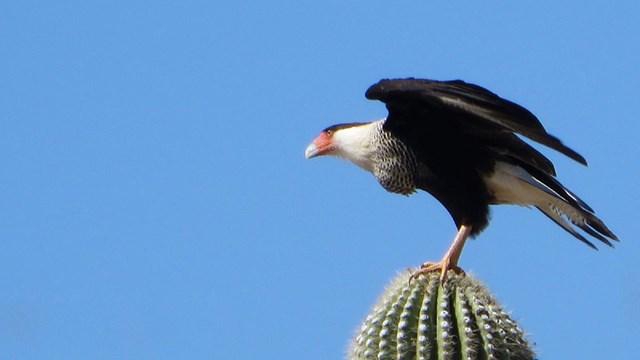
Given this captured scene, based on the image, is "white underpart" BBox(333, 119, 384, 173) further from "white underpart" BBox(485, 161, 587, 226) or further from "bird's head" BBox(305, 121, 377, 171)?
"white underpart" BBox(485, 161, 587, 226)

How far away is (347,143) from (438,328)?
3.01 metres

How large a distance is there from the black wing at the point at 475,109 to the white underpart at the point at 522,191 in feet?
0.30

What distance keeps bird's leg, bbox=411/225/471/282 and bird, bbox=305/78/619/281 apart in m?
0.01

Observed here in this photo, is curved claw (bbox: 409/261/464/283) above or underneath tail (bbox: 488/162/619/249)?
underneath

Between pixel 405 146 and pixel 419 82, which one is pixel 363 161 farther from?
pixel 419 82

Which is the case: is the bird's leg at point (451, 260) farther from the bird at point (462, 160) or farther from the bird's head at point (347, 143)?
the bird's head at point (347, 143)

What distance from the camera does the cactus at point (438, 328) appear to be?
4.70 metres

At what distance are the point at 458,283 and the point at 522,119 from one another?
1.32m

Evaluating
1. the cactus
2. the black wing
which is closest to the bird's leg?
the cactus

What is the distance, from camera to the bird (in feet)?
21.6

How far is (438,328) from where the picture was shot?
15.6ft

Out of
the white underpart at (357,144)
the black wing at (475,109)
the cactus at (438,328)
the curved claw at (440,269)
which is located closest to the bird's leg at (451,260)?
the curved claw at (440,269)

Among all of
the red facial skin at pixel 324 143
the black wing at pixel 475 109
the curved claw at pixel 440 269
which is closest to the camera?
the curved claw at pixel 440 269

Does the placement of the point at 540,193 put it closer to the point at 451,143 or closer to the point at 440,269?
the point at 451,143
